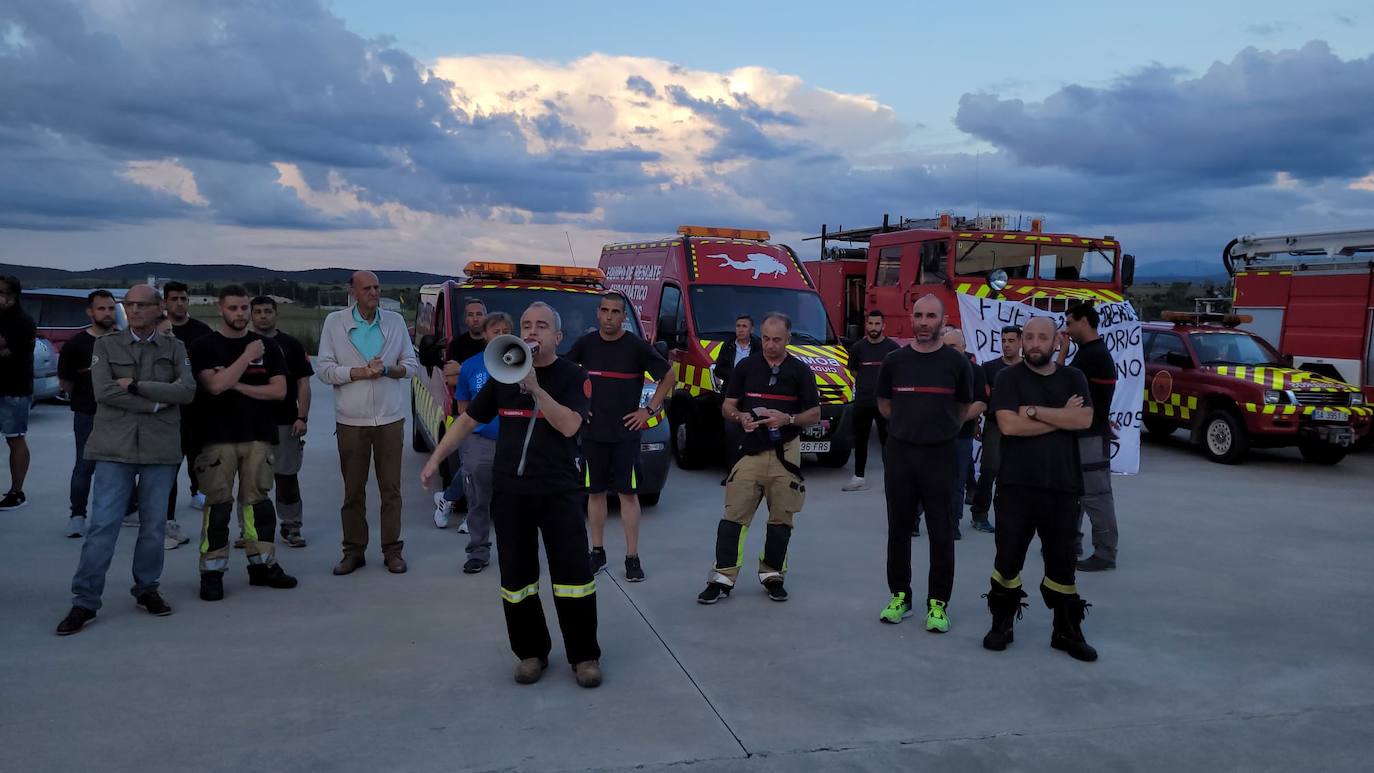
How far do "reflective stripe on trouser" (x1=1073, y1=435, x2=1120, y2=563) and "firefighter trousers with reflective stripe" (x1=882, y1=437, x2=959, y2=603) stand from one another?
1.52m

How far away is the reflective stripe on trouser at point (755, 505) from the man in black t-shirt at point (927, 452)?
2.03 ft

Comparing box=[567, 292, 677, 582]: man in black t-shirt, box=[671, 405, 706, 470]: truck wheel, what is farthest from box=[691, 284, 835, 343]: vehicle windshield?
box=[567, 292, 677, 582]: man in black t-shirt

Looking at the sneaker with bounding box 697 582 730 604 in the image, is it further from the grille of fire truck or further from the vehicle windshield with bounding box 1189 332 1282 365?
the vehicle windshield with bounding box 1189 332 1282 365

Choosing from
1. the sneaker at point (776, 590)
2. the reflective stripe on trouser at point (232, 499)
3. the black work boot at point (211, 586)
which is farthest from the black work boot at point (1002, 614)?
the black work boot at point (211, 586)

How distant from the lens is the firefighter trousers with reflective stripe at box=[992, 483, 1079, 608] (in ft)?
16.8

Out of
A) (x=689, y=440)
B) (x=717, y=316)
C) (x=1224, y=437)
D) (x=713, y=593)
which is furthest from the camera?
(x=1224, y=437)

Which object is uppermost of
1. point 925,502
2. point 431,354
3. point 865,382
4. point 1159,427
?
point 431,354

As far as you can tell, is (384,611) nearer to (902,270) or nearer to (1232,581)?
(1232,581)

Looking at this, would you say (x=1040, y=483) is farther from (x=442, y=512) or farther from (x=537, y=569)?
(x=442, y=512)

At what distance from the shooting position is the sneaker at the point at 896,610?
561 cm

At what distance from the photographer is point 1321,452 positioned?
12156mm

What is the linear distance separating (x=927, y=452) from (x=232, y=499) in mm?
4151

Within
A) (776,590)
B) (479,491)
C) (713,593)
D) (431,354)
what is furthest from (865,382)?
(479,491)

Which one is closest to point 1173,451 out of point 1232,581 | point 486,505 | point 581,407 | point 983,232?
point 983,232
